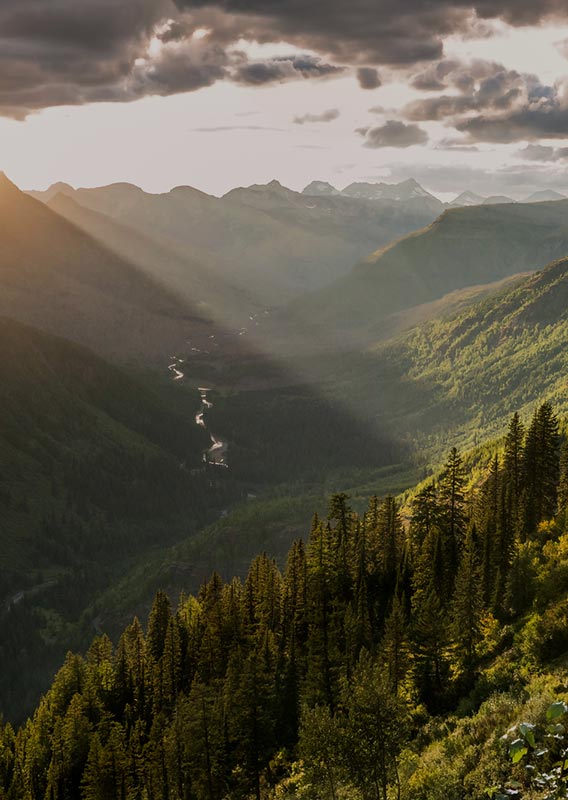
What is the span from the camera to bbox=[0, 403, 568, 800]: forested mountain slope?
45.5m

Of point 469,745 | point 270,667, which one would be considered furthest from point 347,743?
point 270,667

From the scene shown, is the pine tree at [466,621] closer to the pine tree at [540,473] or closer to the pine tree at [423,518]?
the pine tree at [423,518]

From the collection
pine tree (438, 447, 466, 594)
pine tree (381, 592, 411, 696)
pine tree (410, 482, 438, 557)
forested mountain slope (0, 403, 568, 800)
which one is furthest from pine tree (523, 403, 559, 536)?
pine tree (381, 592, 411, 696)

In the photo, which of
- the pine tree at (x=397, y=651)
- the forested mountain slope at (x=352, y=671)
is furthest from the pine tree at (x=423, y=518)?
the pine tree at (x=397, y=651)

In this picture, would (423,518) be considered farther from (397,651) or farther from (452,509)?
(397,651)

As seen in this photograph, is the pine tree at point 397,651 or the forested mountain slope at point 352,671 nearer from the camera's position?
the forested mountain slope at point 352,671

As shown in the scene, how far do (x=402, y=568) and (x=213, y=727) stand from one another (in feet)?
103

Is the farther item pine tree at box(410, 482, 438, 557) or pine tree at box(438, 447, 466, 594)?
pine tree at box(410, 482, 438, 557)

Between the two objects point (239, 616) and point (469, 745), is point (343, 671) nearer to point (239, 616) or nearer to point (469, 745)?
point (239, 616)

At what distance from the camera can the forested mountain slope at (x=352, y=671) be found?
4550 cm

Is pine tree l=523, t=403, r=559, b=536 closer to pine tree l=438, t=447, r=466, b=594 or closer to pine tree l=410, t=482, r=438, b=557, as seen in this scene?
pine tree l=438, t=447, r=466, b=594

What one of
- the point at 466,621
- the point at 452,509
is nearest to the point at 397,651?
the point at 466,621

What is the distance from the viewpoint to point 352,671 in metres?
75.5

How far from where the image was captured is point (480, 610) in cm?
6862
